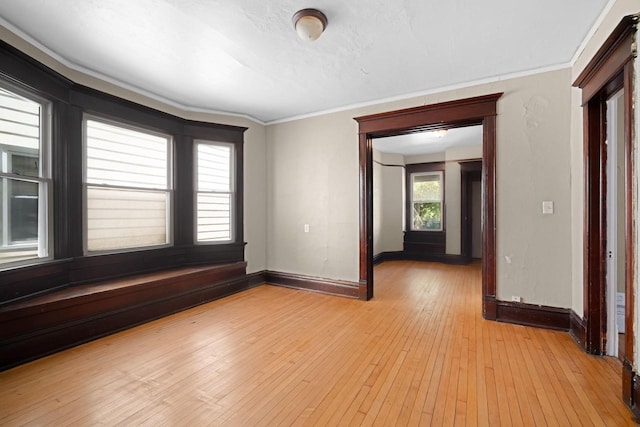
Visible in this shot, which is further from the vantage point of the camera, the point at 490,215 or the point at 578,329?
the point at 490,215

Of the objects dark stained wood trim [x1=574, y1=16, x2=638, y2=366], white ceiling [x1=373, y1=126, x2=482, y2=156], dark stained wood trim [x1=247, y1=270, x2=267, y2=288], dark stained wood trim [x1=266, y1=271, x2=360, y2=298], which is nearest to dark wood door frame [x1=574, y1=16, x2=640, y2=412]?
dark stained wood trim [x1=574, y1=16, x2=638, y2=366]

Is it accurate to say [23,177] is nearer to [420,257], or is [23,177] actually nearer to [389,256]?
[389,256]


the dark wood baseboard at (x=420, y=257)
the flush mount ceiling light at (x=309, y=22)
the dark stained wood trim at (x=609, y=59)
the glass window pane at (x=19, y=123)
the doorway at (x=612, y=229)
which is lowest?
the dark wood baseboard at (x=420, y=257)

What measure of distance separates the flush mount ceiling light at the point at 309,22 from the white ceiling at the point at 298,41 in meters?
0.06

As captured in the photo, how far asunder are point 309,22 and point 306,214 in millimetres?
2801

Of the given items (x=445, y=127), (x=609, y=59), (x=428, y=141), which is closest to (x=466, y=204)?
(x=428, y=141)

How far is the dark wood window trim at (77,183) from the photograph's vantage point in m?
2.49

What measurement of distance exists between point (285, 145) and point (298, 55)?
2.02 m

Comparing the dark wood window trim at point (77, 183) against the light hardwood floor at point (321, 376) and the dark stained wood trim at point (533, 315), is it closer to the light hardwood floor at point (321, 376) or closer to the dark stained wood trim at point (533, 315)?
the light hardwood floor at point (321, 376)

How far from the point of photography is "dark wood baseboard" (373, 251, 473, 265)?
681 centimetres

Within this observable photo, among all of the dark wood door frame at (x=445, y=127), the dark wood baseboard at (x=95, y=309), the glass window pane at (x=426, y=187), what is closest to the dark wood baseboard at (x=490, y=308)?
the dark wood door frame at (x=445, y=127)

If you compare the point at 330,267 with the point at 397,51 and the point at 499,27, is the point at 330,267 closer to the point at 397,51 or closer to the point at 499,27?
the point at 397,51

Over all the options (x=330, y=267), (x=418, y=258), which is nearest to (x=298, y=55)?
(x=330, y=267)

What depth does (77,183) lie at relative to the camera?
3.03 m
